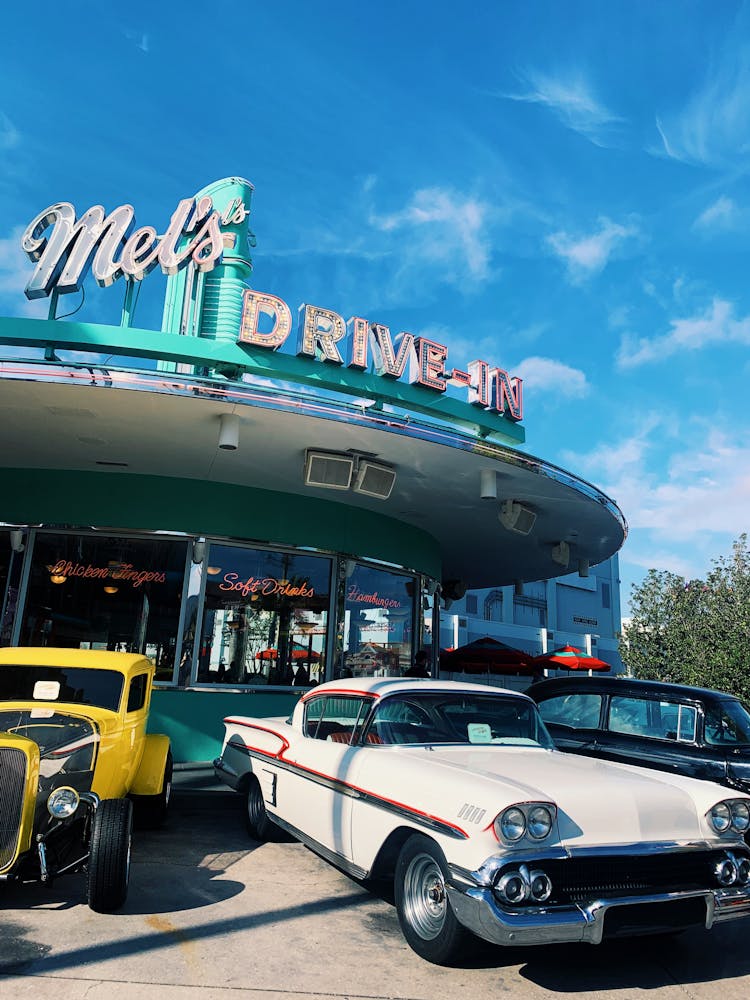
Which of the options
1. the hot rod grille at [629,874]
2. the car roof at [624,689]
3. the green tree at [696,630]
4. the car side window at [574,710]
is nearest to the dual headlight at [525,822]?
the hot rod grille at [629,874]

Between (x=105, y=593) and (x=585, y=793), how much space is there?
812 centimetres

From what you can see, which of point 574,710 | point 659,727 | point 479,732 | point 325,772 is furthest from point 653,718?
point 325,772

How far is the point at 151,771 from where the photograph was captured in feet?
21.3

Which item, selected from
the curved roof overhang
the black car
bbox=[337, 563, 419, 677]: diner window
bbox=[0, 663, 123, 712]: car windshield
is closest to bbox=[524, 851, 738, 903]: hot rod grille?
the black car

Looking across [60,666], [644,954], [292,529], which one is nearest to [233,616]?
[292,529]

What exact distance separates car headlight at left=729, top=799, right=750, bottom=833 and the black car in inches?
79.3

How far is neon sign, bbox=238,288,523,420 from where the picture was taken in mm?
9289

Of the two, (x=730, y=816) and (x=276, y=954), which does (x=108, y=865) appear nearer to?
(x=276, y=954)

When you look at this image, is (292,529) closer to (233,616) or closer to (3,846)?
(233,616)

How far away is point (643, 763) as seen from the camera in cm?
664

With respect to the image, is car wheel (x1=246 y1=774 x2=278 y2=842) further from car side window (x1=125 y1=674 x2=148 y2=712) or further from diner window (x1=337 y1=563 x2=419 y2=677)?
diner window (x1=337 y1=563 x2=419 y2=677)

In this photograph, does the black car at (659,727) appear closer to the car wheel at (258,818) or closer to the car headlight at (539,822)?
the car wheel at (258,818)

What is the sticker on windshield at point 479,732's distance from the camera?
5.06m

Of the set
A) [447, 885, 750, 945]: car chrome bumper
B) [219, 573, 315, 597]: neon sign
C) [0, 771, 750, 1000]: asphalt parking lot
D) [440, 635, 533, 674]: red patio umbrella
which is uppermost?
[219, 573, 315, 597]: neon sign
